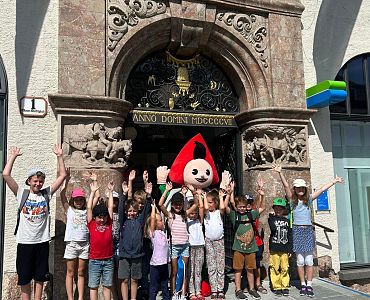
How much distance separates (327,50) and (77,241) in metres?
5.24

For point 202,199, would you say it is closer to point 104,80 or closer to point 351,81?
point 104,80

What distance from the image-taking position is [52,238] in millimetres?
4824

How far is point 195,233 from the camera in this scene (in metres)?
4.91

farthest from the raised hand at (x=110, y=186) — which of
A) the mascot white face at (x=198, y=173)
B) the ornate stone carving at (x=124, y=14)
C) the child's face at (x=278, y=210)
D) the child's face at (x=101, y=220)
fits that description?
the child's face at (x=278, y=210)

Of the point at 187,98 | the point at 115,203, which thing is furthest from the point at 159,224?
the point at 187,98

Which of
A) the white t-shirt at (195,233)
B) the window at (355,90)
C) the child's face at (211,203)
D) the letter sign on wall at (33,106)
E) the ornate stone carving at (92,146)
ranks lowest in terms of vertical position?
the white t-shirt at (195,233)

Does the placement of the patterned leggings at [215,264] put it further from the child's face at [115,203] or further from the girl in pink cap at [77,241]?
the girl in pink cap at [77,241]

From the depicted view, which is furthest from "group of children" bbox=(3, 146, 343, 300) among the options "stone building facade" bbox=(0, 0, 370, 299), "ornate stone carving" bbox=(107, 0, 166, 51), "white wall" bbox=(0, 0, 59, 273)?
"ornate stone carving" bbox=(107, 0, 166, 51)

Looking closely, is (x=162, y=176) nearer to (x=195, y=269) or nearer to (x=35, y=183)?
(x=195, y=269)

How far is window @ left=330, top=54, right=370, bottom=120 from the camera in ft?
23.1

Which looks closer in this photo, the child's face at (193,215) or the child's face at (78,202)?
the child's face at (78,202)

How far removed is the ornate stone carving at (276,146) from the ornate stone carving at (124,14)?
94.4 inches

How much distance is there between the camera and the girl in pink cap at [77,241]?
4.49 m

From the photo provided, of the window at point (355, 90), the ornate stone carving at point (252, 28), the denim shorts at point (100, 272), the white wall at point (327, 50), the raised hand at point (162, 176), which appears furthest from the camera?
the window at point (355, 90)
